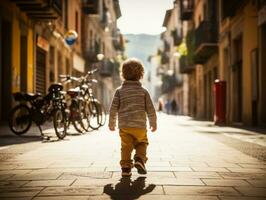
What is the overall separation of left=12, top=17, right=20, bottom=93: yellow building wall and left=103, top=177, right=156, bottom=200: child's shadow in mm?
12209

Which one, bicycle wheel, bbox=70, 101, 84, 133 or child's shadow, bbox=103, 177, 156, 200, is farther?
bicycle wheel, bbox=70, 101, 84, 133

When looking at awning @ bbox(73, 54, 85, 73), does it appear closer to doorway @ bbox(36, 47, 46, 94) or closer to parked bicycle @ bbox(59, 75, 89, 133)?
doorway @ bbox(36, 47, 46, 94)

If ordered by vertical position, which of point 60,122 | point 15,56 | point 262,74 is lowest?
point 60,122

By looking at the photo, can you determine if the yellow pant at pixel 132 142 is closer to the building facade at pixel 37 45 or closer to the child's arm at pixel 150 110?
the child's arm at pixel 150 110

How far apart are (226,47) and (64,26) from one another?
26.0ft

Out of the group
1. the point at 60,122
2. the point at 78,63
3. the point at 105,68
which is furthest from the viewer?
the point at 105,68

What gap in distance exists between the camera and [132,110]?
5.72m

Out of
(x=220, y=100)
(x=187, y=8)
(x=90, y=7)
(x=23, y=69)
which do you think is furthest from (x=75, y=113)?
(x=187, y=8)

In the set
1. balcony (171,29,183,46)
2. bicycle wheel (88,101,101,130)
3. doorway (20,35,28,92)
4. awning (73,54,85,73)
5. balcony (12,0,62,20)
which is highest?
balcony (171,29,183,46)

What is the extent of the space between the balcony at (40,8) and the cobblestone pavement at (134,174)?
940 cm

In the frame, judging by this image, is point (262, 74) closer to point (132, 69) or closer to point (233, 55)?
point (233, 55)

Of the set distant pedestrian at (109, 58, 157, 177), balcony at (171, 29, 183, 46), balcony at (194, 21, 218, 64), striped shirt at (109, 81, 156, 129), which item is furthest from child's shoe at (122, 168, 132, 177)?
balcony at (171, 29, 183, 46)

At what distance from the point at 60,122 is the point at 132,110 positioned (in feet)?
16.9

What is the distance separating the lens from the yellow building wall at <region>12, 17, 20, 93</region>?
54.9 feet
